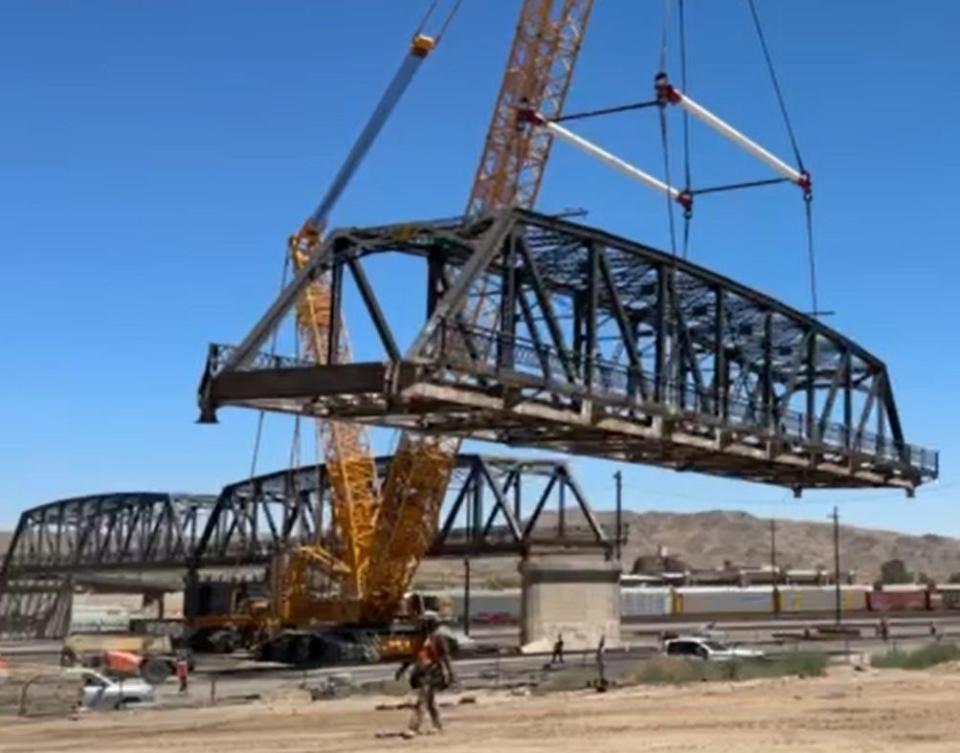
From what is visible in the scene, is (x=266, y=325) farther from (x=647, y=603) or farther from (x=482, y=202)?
(x=647, y=603)

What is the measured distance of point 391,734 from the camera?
2753cm

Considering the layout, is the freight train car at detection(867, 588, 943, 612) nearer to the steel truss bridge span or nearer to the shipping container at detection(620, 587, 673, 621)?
the shipping container at detection(620, 587, 673, 621)

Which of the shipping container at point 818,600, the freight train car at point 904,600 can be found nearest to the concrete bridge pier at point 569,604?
the shipping container at point 818,600

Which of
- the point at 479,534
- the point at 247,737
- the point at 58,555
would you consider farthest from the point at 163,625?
the point at 247,737

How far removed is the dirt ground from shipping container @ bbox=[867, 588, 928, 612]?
128608 mm

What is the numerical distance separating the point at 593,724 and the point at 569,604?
55043mm

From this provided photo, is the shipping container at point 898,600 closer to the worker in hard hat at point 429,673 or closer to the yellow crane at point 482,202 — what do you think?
the yellow crane at point 482,202

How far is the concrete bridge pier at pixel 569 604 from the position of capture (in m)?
82.1

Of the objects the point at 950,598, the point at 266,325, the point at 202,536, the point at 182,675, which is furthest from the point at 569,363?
the point at 950,598

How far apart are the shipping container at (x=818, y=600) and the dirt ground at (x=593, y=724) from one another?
12479cm

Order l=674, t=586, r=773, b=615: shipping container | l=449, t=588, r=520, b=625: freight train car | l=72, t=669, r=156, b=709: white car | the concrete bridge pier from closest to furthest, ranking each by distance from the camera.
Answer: l=72, t=669, r=156, b=709: white car → the concrete bridge pier → l=449, t=588, r=520, b=625: freight train car → l=674, t=586, r=773, b=615: shipping container

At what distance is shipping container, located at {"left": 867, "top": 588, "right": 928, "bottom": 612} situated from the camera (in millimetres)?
165375

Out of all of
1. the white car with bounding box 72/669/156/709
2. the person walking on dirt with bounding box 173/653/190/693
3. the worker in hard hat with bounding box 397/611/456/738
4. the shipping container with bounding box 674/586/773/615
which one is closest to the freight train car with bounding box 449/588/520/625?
the shipping container with bounding box 674/586/773/615

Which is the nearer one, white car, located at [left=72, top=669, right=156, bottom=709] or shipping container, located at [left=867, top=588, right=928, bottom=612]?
white car, located at [left=72, top=669, right=156, bottom=709]
